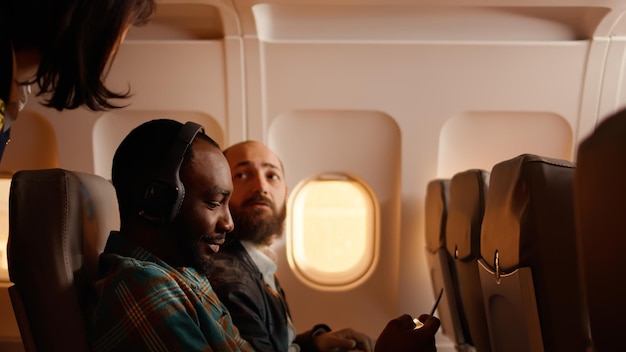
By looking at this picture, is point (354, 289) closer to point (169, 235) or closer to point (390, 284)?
point (390, 284)

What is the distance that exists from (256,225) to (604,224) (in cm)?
167

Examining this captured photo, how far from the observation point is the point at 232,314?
197cm

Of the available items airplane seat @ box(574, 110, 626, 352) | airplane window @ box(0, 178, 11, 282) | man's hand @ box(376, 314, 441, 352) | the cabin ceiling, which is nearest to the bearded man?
man's hand @ box(376, 314, 441, 352)

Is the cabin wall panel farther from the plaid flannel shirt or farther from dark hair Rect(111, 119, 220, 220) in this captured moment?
the plaid flannel shirt

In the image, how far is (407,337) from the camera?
152cm

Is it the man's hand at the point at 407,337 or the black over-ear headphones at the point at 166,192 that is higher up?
the black over-ear headphones at the point at 166,192

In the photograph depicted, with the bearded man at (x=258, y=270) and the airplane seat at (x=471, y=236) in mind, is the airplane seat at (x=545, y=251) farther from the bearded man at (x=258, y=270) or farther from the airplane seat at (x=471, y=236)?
the bearded man at (x=258, y=270)

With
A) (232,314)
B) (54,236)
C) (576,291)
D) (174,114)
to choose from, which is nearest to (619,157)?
(576,291)

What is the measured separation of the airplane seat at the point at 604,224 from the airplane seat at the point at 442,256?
1.81 metres

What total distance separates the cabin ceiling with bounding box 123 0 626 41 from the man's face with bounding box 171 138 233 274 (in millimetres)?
1604

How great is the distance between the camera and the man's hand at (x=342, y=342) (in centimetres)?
245

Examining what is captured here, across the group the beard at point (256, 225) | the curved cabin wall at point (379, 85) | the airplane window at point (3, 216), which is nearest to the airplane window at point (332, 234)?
the curved cabin wall at point (379, 85)

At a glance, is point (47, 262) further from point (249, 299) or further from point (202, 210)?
point (249, 299)

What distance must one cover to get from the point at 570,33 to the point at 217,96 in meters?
1.88
